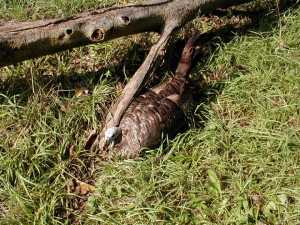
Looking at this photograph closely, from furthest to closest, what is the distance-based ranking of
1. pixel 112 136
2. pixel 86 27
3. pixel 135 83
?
pixel 135 83, pixel 86 27, pixel 112 136

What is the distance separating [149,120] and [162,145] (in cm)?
23

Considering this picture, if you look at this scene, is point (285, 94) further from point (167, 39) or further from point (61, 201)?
point (61, 201)

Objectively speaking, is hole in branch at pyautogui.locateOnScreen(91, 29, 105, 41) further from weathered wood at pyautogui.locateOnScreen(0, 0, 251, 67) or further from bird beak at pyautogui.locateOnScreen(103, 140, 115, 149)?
bird beak at pyautogui.locateOnScreen(103, 140, 115, 149)

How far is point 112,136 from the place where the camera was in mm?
3650

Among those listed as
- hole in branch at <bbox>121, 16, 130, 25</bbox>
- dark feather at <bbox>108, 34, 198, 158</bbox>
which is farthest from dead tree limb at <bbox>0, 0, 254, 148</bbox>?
dark feather at <bbox>108, 34, 198, 158</bbox>

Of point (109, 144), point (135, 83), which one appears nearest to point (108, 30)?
point (135, 83)

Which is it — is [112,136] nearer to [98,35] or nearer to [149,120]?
[149,120]

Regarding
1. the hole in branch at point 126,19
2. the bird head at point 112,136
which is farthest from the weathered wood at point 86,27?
the bird head at point 112,136

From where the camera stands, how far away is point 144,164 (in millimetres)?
3578

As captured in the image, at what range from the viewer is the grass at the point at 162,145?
10.7 ft

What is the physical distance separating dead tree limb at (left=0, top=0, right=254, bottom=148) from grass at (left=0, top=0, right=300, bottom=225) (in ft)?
0.95

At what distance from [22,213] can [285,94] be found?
7.99ft

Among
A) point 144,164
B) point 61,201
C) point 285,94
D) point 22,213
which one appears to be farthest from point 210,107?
point 22,213

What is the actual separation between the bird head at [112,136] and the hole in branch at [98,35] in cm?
85
